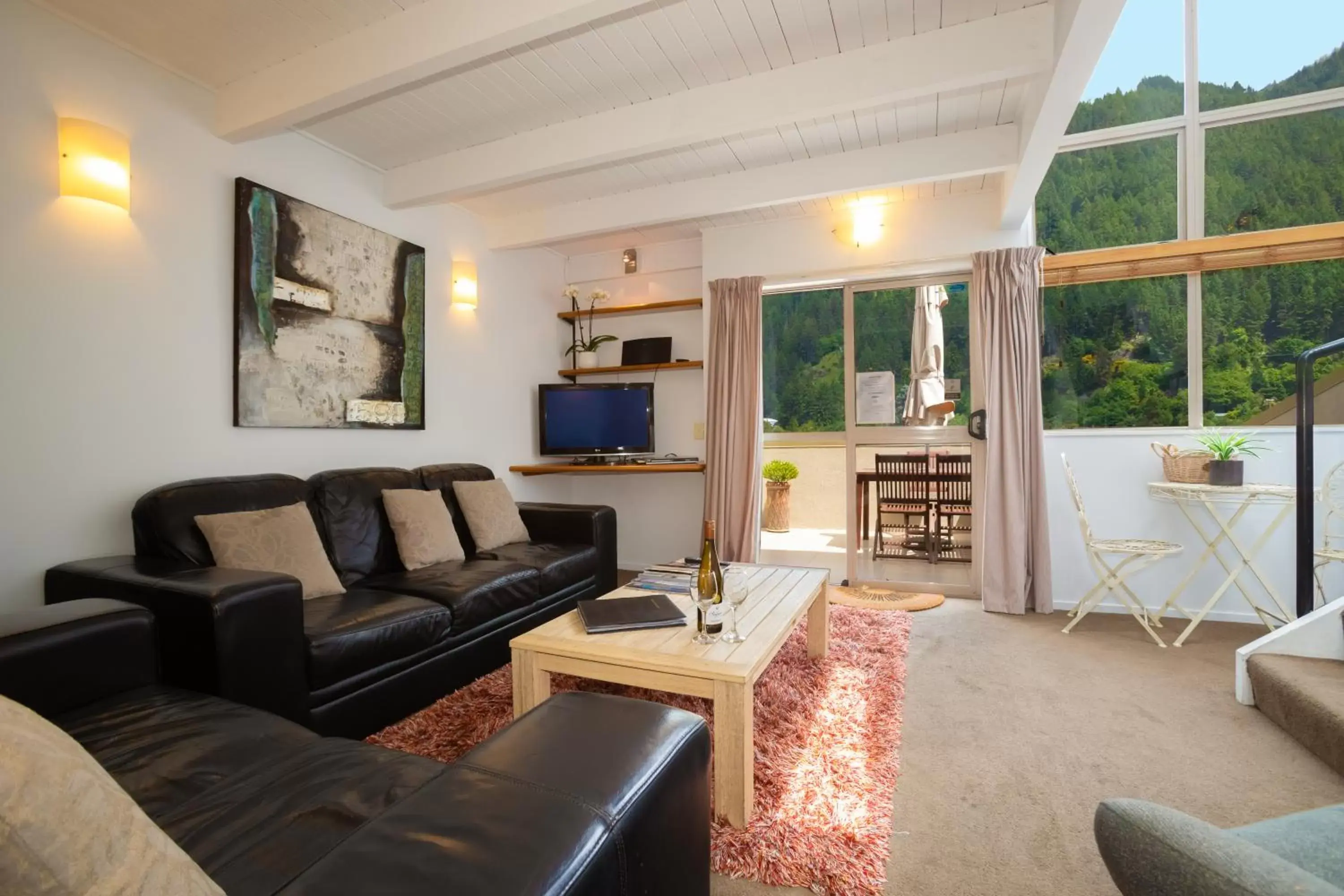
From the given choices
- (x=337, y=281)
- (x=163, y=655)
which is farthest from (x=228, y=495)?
(x=337, y=281)

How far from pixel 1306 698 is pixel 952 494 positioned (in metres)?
2.23

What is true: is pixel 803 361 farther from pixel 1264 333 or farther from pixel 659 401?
pixel 1264 333

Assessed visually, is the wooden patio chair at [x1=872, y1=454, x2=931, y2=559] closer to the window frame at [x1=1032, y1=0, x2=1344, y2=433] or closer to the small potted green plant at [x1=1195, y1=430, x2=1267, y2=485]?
the window frame at [x1=1032, y1=0, x2=1344, y2=433]

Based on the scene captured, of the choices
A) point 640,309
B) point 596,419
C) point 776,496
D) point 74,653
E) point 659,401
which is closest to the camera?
point 74,653

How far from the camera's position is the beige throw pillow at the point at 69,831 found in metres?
0.47

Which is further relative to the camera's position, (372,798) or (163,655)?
(163,655)

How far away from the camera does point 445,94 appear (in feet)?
8.89

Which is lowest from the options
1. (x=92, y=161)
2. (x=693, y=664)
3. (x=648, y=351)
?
(x=693, y=664)

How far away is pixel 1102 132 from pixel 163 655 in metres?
5.21

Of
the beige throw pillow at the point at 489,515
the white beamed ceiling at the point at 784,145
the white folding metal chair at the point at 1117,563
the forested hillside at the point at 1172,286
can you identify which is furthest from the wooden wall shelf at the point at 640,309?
the white folding metal chair at the point at 1117,563

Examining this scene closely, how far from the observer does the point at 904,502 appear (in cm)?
428

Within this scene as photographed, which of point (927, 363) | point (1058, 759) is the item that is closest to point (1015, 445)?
point (927, 363)

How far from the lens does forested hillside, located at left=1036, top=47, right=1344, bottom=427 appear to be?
325 centimetres

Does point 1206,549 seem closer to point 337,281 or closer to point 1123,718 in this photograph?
point 1123,718
